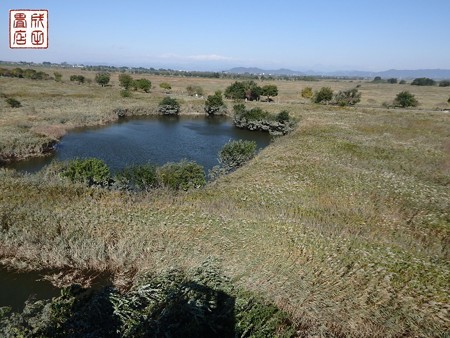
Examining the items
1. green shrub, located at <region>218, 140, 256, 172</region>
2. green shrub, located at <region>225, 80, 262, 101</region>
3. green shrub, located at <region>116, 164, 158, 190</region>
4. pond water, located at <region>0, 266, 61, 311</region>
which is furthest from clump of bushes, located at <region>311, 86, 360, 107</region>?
pond water, located at <region>0, 266, 61, 311</region>

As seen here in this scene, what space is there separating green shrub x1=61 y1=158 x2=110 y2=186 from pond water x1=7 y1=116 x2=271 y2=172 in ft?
22.8

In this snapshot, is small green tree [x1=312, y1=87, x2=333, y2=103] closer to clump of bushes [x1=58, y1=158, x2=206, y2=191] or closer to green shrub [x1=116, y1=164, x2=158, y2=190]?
clump of bushes [x1=58, y1=158, x2=206, y2=191]

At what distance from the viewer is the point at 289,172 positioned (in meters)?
21.8

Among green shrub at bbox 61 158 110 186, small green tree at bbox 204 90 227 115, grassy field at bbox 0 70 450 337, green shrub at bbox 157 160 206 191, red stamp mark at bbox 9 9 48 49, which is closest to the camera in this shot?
grassy field at bbox 0 70 450 337

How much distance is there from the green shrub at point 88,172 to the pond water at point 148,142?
274 inches

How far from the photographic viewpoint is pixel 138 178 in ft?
65.2

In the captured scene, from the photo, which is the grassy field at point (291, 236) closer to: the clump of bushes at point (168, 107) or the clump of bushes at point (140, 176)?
the clump of bushes at point (140, 176)

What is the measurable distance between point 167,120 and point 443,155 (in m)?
39.9

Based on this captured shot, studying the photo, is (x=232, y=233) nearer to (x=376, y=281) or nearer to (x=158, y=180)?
(x=376, y=281)

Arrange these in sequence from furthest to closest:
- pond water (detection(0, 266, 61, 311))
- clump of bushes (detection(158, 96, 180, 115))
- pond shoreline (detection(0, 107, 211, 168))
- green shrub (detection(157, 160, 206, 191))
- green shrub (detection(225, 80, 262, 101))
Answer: green shrub (detection(225, 80, 262, 101)), clump of bushes (detection(158, 96, 180, 115)), pond shoreline (detection(0, 107, 211, 168)), green shrub (detection(157, 160, 206, 191)), pond water (detection(0, 266, 61, 311))

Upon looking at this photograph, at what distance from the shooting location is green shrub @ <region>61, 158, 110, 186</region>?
1991 centimetres

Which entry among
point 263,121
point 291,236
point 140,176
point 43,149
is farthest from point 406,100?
point 291,236

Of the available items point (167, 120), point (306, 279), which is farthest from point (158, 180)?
point (167, 120)

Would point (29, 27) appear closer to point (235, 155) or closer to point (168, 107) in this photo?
point (235, 155)
